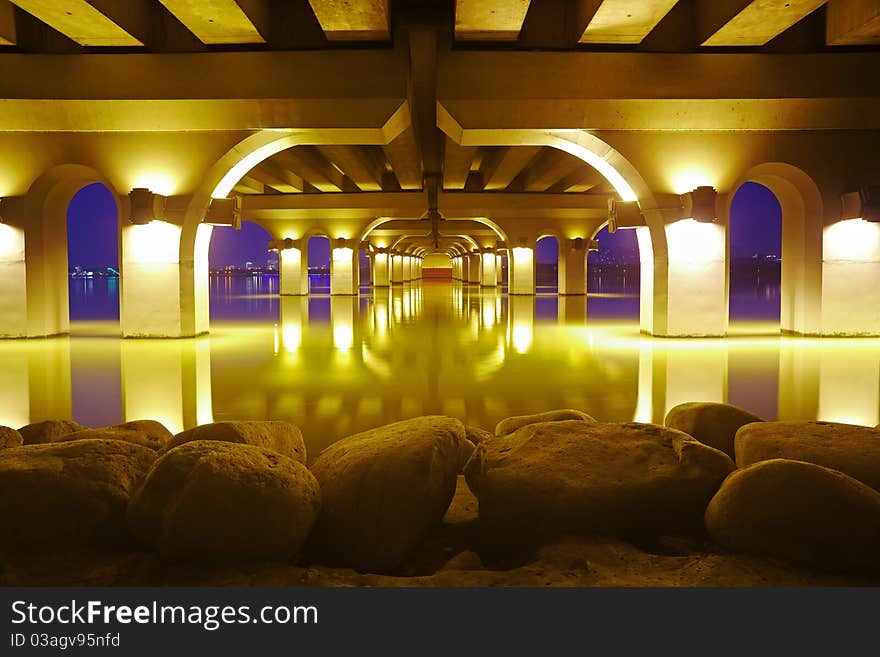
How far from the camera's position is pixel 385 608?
6.72 ft

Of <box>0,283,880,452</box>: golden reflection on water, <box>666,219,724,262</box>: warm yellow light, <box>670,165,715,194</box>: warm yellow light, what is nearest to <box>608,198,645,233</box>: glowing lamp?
<box>666,219,724,262</box>: warm yellow light

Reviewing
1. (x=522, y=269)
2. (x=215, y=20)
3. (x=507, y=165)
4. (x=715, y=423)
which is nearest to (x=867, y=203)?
(x=507, y=165)

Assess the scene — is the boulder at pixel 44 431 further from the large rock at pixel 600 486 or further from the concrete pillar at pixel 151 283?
the concrete pillar at pixel 151 283

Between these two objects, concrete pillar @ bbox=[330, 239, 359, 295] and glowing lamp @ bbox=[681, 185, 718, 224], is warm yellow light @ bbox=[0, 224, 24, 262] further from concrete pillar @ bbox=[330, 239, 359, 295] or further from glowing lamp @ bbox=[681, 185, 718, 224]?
concrete pillar @ bbox=[330, 239, 359, 295]

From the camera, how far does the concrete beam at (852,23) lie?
8703mm

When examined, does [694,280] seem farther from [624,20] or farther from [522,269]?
[522,269]

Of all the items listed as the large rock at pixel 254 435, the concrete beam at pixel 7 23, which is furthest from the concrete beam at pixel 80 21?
the large rock at pixel 254 435

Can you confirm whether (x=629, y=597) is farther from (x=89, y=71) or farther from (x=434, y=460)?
(x=89, y=71)

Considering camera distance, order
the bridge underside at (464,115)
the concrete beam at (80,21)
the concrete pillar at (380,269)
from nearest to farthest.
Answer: the concrete beam at (80,21) < the bridge underside at (464,115) < the concrete pillar at (380,269)

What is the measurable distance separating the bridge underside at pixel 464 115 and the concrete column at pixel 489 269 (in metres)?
30.6

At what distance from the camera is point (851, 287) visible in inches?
495

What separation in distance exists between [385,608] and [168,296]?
1156cm

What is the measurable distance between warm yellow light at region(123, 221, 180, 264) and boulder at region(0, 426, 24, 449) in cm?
869

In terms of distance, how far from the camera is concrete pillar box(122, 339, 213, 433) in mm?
5938
